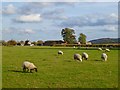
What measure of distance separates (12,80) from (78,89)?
5.26 meters

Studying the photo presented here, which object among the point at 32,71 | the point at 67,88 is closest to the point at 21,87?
the point at 67,88

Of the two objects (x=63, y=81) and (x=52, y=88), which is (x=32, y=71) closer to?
(x=63, y=81)

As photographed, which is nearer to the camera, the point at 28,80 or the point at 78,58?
the point at 28,80

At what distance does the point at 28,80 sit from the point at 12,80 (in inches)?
42.1

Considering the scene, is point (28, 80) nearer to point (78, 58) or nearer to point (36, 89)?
point (36, 89)

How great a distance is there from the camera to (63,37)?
7569 inches

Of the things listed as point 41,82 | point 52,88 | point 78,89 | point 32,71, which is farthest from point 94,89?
point 32,71

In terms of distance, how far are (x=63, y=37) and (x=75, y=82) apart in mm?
174447

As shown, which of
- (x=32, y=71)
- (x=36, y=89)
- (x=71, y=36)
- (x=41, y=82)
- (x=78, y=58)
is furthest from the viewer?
(x=71, y=36)

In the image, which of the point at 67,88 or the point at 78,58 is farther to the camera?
the point at 78,58

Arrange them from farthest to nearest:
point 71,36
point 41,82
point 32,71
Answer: point 71,36
point 32,71
point 41,82

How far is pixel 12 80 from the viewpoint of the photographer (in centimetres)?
1873

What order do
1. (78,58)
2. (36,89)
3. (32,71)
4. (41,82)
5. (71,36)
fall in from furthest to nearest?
1. (71,36)
2. (78,58)
3. (32,71)
4. (41,82)
5. (36,89)

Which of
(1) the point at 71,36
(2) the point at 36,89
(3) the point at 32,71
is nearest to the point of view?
(2) the point at 36,89
